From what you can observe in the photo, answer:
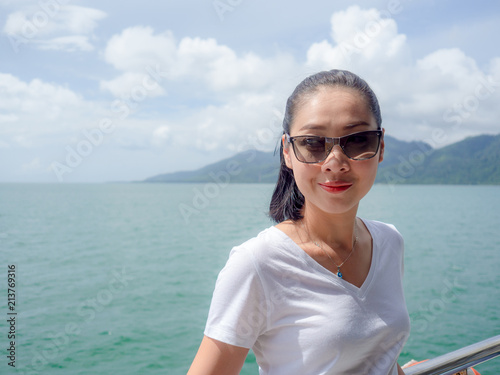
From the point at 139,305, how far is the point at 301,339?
16.7 meters

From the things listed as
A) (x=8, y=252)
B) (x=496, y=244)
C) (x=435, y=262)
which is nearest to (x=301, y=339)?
(x=435, y=262)

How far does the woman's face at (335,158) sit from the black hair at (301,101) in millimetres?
32

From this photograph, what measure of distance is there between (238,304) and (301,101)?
0.70 m

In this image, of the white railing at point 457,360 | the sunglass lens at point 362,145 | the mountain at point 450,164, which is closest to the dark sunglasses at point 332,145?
the sunglass lens at point 362,145

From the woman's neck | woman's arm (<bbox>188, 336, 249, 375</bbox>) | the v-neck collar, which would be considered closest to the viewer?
woman's arm (<bbox>188, 336, 249, 375</bbox>)

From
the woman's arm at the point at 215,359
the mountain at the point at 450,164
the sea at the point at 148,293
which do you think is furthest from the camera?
the mountain at the point at 450,164

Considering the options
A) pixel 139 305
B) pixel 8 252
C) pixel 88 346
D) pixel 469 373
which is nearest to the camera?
pixel 469 373

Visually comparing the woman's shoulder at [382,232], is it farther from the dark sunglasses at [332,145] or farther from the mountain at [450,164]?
the mountain at [450,164]

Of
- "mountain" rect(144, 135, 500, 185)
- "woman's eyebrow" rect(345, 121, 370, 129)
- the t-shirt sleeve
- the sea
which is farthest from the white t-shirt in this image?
"mountain" rect(144, 135, 500, 185)

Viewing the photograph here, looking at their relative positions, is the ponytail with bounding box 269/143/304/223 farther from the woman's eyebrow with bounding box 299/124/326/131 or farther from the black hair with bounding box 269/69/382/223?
the woman's eyebrow with bounding box 299/124/326/131

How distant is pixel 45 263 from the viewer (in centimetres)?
2498

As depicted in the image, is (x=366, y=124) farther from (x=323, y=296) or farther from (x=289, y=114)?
(x=323, y=296)

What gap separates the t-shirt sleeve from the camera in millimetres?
1217

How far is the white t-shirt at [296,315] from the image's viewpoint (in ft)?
4.05
